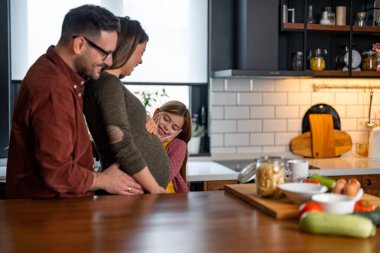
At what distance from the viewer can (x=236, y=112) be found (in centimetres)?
404

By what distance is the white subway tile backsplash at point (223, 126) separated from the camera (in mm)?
4008

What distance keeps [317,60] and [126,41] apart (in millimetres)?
2235

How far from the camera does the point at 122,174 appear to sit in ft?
6.67

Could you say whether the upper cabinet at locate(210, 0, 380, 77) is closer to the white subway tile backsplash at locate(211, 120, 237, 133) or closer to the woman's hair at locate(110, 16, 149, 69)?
the white subway tile backsplash at locate(211, 120, 237, 133)

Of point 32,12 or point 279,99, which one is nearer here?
point 32,12

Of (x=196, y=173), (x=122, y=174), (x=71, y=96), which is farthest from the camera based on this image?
(x=196, y=173)

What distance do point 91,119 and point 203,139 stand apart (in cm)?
212

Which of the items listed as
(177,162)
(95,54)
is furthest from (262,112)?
(95,54)

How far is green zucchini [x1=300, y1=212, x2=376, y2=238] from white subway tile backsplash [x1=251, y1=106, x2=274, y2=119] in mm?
2638

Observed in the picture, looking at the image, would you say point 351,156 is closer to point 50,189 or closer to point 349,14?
point 349,14

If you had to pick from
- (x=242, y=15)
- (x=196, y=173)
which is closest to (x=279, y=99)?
(x=242, y=15)

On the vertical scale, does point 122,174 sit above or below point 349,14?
below

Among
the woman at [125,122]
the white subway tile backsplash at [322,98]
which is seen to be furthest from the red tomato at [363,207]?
the white subway tile backsplash at [322,98]

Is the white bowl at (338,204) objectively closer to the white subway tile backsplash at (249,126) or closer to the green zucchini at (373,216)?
the green zucchini at (373,216)
